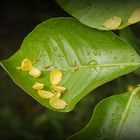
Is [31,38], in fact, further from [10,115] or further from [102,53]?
[10,115]

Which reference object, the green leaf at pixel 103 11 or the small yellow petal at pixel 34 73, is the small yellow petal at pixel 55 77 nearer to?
the small yellow petal at pixel 34 73

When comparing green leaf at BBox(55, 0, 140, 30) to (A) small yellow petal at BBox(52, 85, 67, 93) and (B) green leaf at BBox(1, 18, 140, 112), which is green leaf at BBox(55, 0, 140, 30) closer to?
(B) green leaf at BBox(1, 18, 140, 112)

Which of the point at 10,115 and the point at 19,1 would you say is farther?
the point at 19,1

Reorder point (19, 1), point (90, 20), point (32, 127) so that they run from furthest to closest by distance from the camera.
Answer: point (19, 1) → point (32, 127) → point (90, 20)

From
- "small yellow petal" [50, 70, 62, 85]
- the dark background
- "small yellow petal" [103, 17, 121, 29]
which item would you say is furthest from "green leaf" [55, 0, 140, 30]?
the dark background

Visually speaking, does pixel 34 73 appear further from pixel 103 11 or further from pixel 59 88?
pixel 103 11

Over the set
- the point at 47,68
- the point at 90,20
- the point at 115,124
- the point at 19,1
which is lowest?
the point at 19,1

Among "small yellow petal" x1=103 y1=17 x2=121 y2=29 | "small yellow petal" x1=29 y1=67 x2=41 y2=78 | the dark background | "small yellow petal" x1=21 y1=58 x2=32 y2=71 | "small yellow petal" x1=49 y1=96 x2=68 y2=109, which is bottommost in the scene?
the dark background

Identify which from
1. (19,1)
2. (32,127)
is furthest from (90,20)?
(19,1)
